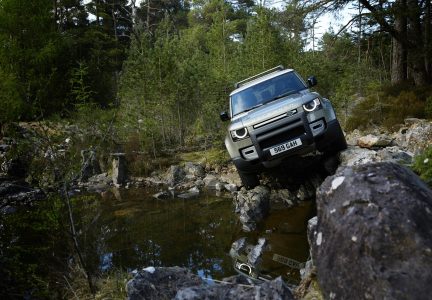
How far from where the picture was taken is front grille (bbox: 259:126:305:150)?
21.6 feet

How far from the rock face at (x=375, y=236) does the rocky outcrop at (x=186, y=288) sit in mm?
451

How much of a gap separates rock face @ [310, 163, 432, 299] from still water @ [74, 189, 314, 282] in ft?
8.81

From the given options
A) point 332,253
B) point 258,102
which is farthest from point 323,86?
point 332,253

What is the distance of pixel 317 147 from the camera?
6.77 m

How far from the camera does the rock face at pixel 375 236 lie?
203cm

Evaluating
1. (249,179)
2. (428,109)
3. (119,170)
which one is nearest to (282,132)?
(249,179)

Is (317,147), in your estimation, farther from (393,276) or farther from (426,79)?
(426,79)

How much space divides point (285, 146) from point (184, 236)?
103 inches

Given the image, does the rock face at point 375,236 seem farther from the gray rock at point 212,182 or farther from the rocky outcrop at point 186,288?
the gray rock at point 212,182

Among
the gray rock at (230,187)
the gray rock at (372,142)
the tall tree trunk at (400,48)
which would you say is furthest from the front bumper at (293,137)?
the tall tree trunk at (400,48)

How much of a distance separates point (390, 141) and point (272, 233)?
474 centimetres

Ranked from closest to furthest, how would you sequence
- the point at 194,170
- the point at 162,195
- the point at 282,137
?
the point at 282,137
the point at 162,195
the point at 194,170

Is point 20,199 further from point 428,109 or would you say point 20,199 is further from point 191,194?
point 428,109

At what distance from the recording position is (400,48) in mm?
15328
